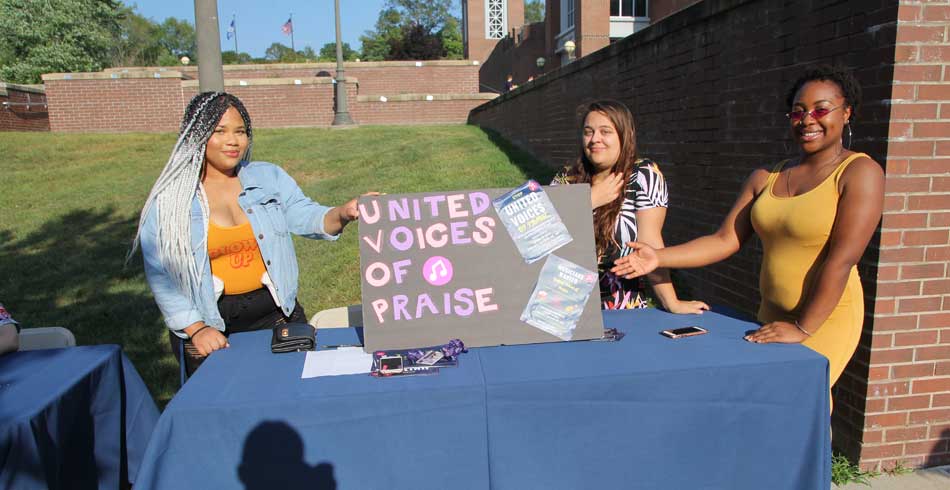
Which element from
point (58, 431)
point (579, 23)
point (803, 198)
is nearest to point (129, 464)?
point (58, 431)

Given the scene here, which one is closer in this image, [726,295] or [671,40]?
[726,295]

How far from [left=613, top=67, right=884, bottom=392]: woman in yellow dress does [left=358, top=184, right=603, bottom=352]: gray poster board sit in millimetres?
495

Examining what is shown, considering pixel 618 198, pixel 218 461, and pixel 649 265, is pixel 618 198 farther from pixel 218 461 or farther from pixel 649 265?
pixel 218 461

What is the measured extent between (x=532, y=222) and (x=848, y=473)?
7.13ft

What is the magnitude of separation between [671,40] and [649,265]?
3.69 metres

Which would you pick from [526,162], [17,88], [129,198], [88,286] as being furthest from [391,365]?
[17,88]

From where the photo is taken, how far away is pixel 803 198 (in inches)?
98.3

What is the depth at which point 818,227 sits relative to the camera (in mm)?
2449

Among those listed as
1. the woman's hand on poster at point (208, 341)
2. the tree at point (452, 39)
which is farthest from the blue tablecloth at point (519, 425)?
the tree at point (452, 39)

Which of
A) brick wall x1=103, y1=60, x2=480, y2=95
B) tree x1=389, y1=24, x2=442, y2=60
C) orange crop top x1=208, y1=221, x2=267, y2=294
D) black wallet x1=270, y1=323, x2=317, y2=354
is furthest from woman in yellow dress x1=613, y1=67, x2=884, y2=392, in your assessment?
tree x1=389, y1=24, x2=442, y2=60

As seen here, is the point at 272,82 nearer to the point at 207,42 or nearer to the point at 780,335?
the point at 207,42

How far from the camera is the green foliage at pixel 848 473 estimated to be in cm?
319

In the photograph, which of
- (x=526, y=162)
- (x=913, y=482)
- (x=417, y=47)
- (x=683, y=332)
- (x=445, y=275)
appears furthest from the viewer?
(x=417, y=47)

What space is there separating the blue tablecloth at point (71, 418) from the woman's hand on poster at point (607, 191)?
219 centimetres
